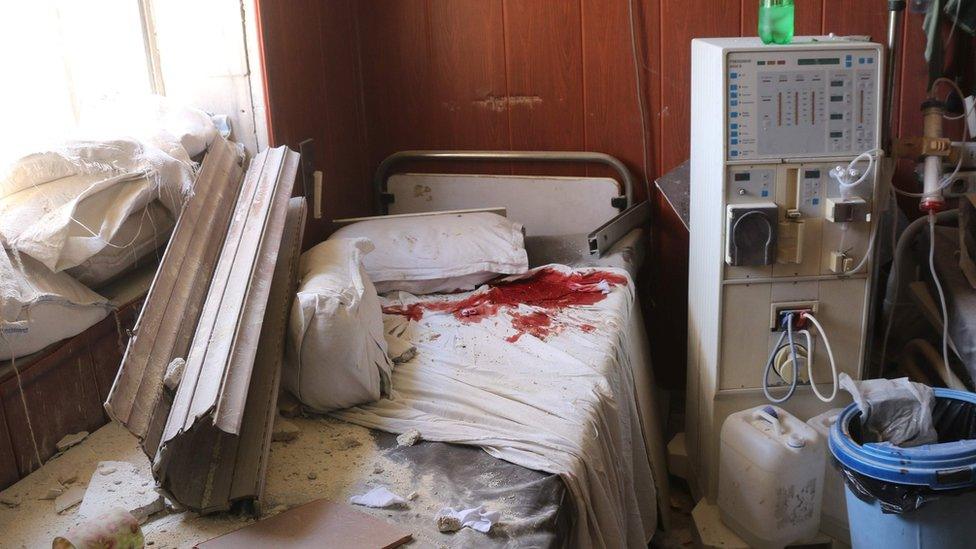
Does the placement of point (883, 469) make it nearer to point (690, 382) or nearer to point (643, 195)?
point (690, 382)

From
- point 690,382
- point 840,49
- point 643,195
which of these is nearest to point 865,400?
point 690,382

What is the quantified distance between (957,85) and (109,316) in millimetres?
2415

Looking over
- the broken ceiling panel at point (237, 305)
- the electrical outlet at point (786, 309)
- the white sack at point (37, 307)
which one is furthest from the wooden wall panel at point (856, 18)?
the white sack at point (37, 307)

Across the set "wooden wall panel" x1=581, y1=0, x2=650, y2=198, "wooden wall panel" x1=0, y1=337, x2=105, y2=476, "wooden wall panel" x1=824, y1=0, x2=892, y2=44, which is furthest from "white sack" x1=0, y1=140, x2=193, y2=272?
"wooden wall panel" x1=824, y1=0, x2=892, y2=44

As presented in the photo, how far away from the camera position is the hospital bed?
1.43 metres

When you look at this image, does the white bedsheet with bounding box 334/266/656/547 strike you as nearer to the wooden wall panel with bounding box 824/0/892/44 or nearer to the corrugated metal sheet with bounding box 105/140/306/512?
the corrugated metal sheet with bounding box 105/140/306/512

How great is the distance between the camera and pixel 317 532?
4.47 ft

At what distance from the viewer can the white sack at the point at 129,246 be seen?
5.74 ft

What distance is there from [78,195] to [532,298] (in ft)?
3.81

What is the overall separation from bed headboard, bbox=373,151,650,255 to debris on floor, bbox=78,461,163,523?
156 cm

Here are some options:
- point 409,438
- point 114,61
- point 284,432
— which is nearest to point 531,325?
point 409,438

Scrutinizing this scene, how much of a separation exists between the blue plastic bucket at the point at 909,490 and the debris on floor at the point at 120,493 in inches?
54.2

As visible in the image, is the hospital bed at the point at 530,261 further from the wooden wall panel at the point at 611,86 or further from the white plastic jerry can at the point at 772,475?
the white plastic jerry can at the point at 772,475

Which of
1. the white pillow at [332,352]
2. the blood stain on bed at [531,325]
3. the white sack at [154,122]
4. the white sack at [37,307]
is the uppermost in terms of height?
the white sack at [154,122]
